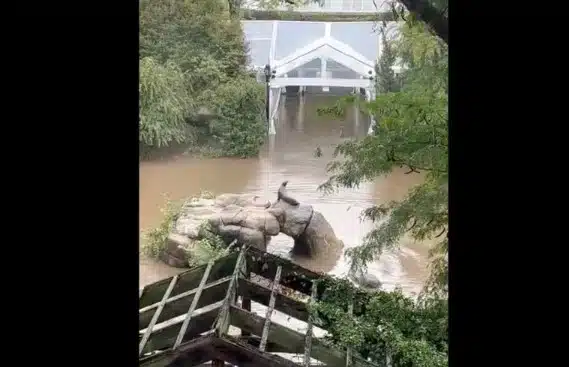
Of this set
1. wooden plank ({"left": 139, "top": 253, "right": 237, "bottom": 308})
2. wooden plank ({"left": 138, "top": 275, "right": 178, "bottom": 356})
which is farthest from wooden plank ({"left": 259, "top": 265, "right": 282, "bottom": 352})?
wooden plank ({"left": 138, "top": 275, "right": 178, "bottom": 356})

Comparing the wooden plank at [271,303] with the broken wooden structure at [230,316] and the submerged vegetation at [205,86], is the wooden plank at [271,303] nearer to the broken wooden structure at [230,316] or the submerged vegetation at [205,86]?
Answer: the broken wooden structure at [230,316]

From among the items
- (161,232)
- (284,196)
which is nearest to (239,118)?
(284,196)

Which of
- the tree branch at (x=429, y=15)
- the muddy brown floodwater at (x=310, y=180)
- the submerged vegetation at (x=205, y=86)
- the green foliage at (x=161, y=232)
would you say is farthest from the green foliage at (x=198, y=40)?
the tree branch at (x=429, y=15)

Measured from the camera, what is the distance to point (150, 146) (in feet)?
4.13

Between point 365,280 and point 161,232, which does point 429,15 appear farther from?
point 161,232

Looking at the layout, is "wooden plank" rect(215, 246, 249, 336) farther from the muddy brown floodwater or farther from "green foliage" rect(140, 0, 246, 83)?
"green foliage" rect(140, 0, 246, 83)

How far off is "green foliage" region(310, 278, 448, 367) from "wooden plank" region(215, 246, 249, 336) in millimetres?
185

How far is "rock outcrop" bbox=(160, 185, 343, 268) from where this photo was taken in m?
1.38

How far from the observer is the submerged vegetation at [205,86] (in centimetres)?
131

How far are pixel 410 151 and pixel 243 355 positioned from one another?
0.62 metres

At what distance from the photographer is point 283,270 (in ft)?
4.73
